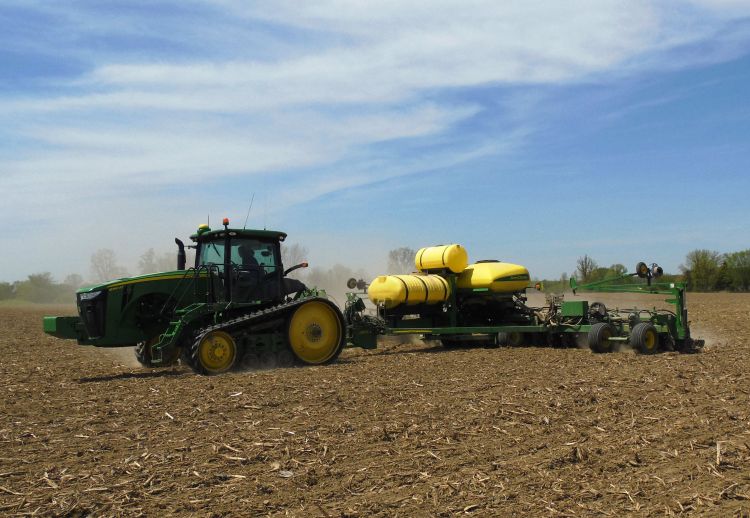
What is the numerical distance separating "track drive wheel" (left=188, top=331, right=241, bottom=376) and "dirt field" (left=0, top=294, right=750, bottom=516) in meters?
0.37

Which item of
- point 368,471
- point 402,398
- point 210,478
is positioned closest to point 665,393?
point 402,398

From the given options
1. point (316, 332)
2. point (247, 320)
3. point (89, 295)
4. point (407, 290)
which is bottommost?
point (316, 332)

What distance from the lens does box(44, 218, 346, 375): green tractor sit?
13.0m

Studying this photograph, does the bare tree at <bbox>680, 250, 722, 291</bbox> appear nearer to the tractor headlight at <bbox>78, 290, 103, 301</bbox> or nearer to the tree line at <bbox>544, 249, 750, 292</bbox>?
the tree line at <bbox>544, 249, 750, 292</bbox>

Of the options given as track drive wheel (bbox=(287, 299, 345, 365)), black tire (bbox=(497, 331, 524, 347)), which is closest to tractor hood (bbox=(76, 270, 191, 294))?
track drive wheel (bbox=(287, 299, 345, 365))

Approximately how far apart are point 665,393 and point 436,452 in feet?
14.5

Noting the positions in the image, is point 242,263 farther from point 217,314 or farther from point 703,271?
point 703,271

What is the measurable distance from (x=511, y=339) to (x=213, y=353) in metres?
7.66

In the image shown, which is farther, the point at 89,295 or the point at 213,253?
the point at 213,253

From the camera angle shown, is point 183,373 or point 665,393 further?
point 183,373

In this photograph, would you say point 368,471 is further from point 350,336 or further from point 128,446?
point 350,336

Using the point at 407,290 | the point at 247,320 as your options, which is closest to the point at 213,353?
the point at 247,320

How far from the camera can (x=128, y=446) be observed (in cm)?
718

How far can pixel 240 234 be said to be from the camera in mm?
13984
